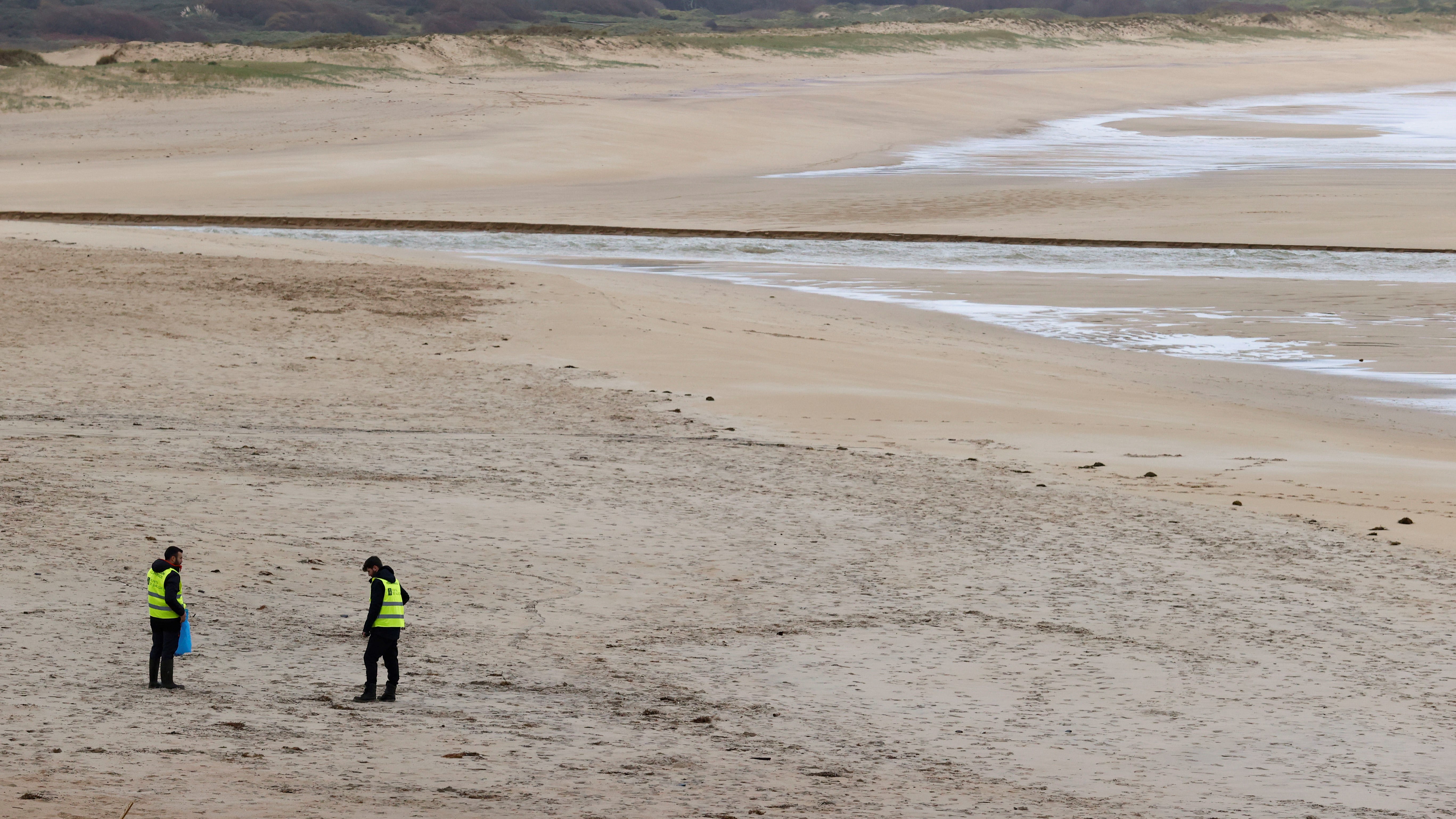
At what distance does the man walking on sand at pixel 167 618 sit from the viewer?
261 inches

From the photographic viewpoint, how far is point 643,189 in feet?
105

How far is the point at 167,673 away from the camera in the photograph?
6.66 metres

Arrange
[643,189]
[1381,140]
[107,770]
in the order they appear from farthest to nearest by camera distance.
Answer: [1381,140]
[643,189]
[107,770]

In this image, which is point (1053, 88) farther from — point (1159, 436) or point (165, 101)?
point (1159, 436)

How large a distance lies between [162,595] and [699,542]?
3.59 meters

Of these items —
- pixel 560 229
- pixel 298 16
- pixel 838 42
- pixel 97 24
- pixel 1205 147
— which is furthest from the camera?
pixel 298 16

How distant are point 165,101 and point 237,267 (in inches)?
1075

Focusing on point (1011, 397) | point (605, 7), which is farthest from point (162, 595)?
point (605, 7)

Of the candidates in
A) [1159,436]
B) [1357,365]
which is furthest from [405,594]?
[1357,365]

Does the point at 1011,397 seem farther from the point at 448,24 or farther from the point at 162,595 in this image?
the point at 448,24

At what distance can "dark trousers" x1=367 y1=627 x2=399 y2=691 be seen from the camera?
6.67 metres

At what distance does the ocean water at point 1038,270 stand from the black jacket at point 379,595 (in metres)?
10.8

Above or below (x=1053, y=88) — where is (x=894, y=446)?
below

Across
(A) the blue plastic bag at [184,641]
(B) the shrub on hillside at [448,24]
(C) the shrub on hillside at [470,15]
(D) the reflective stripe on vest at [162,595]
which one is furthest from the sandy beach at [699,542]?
(C) the shrub on hillside at [470,15]
